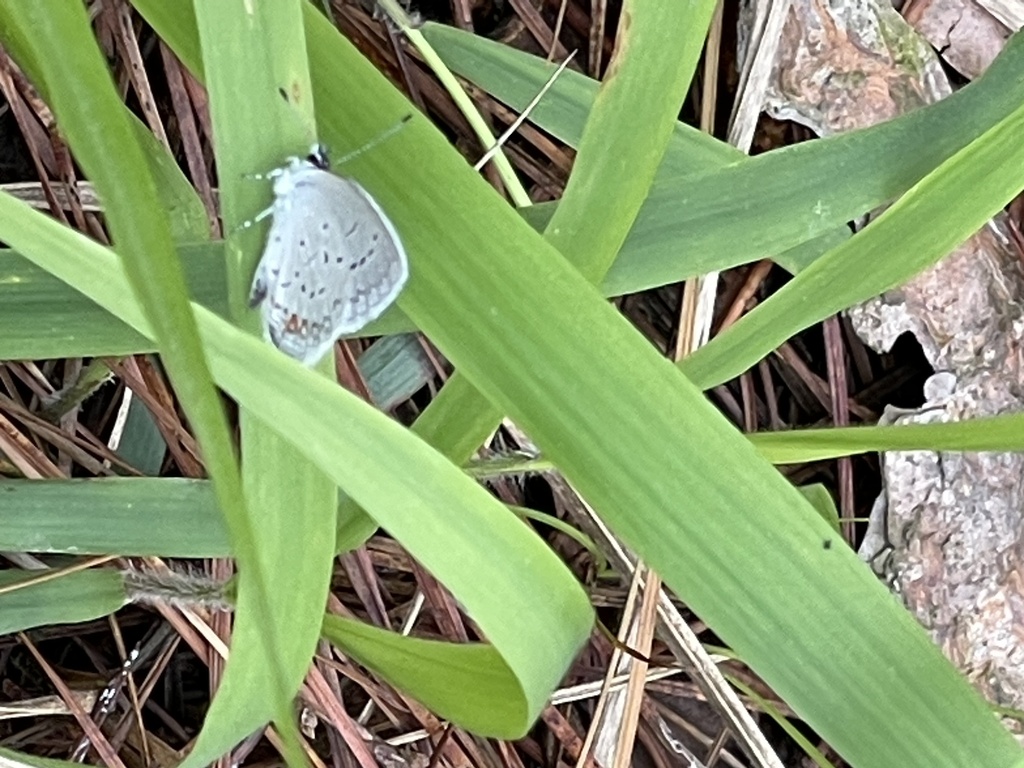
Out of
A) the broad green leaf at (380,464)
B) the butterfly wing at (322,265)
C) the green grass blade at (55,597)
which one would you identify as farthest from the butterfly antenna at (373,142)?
the green grass blade at (55,597)

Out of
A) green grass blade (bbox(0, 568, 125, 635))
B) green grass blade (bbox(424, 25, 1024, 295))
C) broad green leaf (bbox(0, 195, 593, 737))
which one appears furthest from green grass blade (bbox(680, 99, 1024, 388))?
green grass blade (bbox(0, 568, 125, 635))

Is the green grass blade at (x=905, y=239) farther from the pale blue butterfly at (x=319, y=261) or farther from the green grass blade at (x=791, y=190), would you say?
the pale blue butterfly at (x=319, y=261)

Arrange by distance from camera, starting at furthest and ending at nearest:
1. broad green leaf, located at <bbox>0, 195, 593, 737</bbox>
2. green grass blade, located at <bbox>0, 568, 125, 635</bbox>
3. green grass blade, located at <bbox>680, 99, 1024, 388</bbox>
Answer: green grass blade, located at <bbox>0, 568, 125, 635</bbox> → green grass blade, located at <bbox>680, 99, 1024, 388</bbox> → broad green leaf, located at <bbox>0, 195, 593, 737</bbox>

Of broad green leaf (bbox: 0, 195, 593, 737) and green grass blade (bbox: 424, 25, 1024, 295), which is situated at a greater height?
green grass blade (bbox: 424, 25, 1024, 295)

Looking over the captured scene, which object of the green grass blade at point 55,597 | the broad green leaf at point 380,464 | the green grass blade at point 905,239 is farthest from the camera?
the green grass blade at point 55,597

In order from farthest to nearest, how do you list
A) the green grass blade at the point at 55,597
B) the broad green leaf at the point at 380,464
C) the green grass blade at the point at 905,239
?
the green grass blade at the point at 55,597 → the green grass blade at the point at 905,239 → the broad green leaf at the point at 380,464

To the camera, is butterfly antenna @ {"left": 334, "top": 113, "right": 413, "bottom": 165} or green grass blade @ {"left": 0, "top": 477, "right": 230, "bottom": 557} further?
green grass blade @ {"left": 0, "top": 477, "right": 230, "bottom": 557}

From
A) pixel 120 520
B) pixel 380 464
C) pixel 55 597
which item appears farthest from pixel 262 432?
pixel 55 597

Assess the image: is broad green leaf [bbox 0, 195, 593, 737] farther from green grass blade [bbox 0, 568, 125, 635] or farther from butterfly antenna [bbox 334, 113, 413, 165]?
green grass blade [bbox 0, 568, 125, 635]

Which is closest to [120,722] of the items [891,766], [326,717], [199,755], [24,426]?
[326,717]

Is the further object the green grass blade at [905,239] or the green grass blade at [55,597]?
the green grass blade at [55,597]
